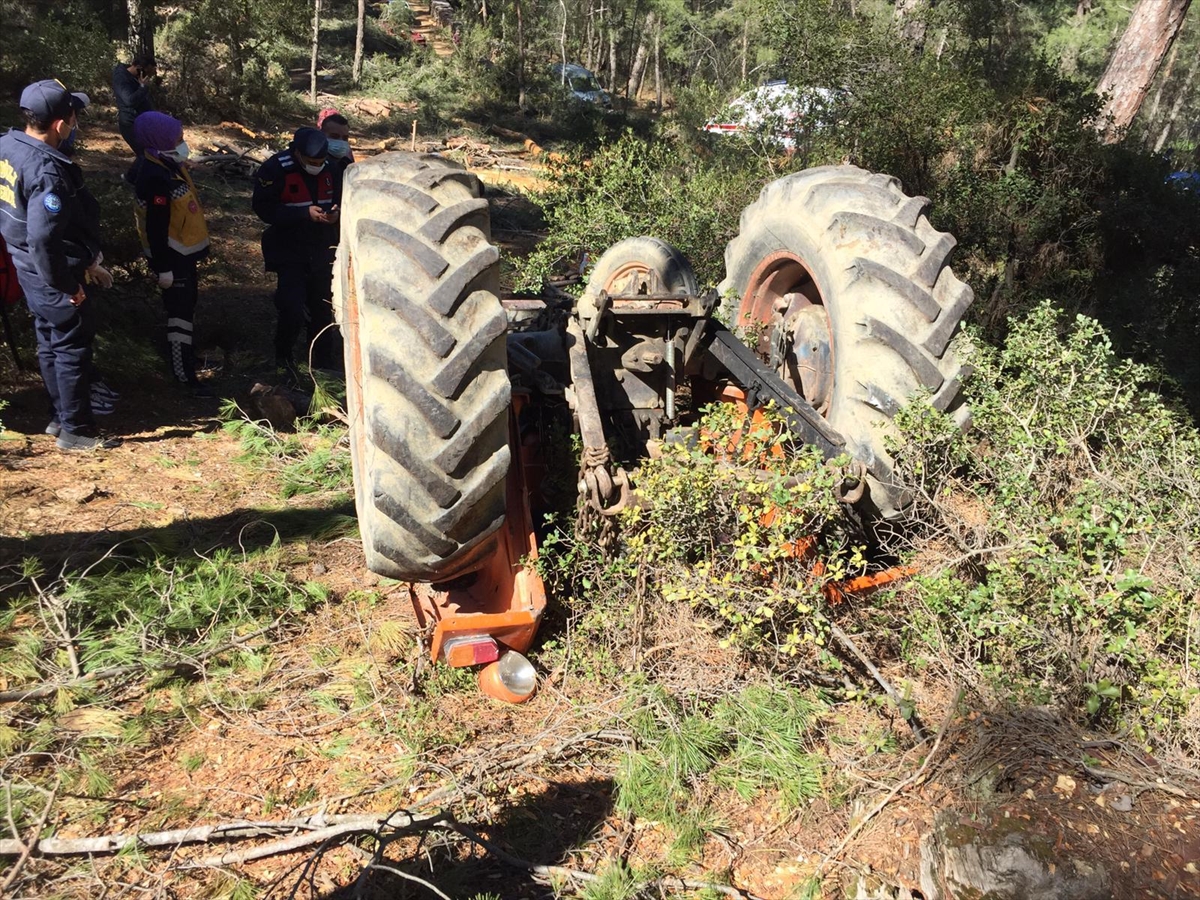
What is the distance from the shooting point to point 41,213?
4.85 meters

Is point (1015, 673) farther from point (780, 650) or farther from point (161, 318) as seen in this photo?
point (161, 318)

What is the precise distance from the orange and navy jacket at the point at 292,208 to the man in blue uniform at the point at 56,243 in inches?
46.5

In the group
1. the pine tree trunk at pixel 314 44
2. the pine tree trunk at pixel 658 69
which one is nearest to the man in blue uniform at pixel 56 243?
the pine tree trunk at pixel 314 44

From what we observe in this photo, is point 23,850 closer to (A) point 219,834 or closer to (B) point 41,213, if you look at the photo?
(A) point 219,834

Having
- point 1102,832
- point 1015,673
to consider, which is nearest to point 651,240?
point 1015,673

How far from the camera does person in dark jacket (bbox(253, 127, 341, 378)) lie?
6188 millimetres

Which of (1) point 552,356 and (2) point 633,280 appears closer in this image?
(1) point 552,356

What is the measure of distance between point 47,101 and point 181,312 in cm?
161

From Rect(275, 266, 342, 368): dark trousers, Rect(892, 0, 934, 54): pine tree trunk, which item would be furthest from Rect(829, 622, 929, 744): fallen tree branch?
Rect(892, 0, 934, 54): pine tree trunk

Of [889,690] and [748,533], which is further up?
[748,533]

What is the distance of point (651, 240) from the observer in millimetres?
4363

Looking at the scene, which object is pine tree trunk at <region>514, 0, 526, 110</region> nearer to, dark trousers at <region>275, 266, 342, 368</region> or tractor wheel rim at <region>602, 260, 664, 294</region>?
dark trousers at <region>275, 266, 342, 368</region>

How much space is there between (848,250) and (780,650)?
1.73 metres

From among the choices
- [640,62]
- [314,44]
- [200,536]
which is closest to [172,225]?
[200,536]
